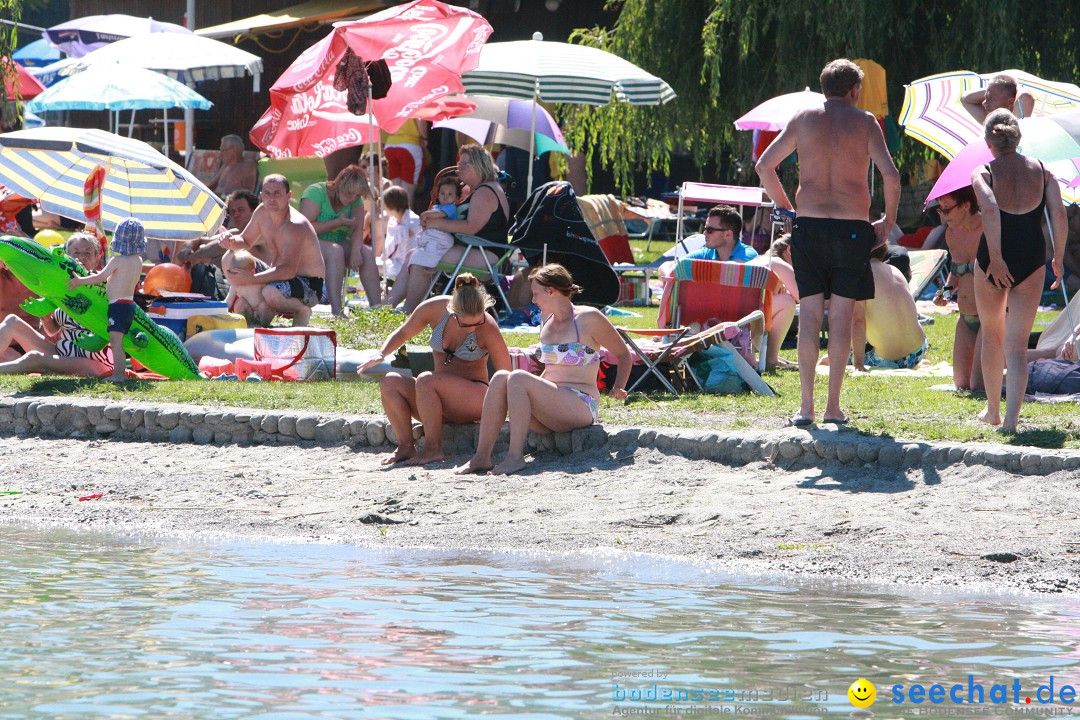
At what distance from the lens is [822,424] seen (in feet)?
25.7

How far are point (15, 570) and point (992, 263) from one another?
191 inches

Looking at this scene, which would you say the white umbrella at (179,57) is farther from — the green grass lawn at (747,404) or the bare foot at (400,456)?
the bare foot at (400,456)

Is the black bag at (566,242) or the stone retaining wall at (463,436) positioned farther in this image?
the black bag at (566,242)

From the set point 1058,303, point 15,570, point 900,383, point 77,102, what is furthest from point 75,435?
point 1058,303

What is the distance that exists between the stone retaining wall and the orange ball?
3.07 meters

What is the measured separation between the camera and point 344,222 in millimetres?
13969

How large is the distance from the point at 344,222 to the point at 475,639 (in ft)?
30.1

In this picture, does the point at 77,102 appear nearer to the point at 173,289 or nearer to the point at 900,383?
the point at 173,289

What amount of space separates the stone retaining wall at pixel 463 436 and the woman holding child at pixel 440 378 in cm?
23

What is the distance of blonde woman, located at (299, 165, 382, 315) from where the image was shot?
1377 cm

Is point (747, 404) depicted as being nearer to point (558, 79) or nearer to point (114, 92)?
point (558, 79)

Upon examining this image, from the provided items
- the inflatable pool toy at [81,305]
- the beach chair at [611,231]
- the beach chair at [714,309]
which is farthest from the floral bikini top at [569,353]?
the beach chair at [611,231]

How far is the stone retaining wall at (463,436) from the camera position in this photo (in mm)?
7254

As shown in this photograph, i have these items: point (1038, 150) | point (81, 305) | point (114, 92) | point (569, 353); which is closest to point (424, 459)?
point (569, 353)
